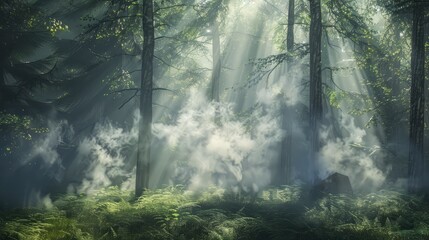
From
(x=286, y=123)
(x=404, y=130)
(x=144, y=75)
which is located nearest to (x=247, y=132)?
(x=286, y=123)

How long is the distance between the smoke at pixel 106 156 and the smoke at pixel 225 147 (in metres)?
1.63

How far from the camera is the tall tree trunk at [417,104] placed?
11.7 metres

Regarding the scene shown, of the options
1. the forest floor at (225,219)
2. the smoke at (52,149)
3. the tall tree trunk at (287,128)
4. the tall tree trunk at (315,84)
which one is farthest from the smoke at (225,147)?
the smoke at (52,149)

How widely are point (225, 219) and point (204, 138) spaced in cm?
862

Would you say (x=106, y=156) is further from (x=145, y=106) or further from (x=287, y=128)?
(x=287, y=128)

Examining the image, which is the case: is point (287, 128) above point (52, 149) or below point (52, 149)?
above

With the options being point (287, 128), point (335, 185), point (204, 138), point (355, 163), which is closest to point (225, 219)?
point (335, 185)

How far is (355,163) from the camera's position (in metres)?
18.6

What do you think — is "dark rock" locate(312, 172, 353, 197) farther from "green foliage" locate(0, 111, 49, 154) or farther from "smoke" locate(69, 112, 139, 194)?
"green foliage" locate(0, 111, 49, 154)

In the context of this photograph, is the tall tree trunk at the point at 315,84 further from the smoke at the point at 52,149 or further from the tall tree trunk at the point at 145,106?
the smoke at the point at 52,149

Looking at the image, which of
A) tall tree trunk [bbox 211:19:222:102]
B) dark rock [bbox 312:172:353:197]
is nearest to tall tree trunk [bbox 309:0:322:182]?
dark rock [bbox 312:172:353:197]

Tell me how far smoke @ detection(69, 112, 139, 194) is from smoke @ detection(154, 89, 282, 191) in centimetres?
163

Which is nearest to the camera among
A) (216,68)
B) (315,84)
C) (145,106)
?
(145,106)

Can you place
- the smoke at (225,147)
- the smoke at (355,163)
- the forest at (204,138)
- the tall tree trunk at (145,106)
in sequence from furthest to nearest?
the smoke at (355,163), the smoke at (225,147), the tall tree trunk at (145,106), the forest at (204,138)
